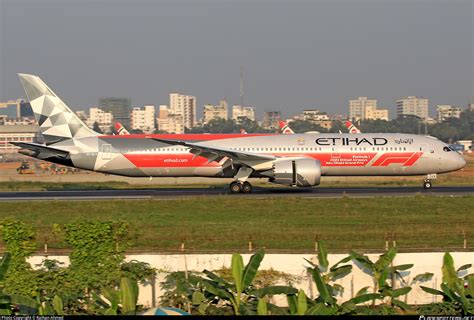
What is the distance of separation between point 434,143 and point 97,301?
35508mm

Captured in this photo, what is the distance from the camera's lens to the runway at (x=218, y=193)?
45.1m

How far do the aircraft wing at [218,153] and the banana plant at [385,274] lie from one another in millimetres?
26963

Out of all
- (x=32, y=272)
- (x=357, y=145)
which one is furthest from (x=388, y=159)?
(x=32, y=272)

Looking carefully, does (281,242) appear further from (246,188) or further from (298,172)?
(246,188)

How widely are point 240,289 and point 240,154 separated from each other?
2922 centimetres

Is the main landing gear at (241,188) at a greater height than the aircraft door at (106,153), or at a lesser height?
lesser

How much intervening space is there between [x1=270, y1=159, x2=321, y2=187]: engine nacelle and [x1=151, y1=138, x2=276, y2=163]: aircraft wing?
1.21 m

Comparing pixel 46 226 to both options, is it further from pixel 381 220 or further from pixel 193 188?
pixel 193 188

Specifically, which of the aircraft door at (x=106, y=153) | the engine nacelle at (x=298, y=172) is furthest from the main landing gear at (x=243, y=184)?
the aircraft door at (x=106, y=153)

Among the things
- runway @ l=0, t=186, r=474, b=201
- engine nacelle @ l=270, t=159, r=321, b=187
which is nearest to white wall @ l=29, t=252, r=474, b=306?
runway @ l=0, t=186, r=474, b=201

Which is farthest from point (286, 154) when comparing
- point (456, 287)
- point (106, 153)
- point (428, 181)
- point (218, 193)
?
point (456, 287)

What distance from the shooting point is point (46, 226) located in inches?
1321

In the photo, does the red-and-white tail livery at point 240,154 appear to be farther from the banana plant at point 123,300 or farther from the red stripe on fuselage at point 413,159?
the banana plant at point 123,300

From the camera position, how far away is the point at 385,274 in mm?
19188
